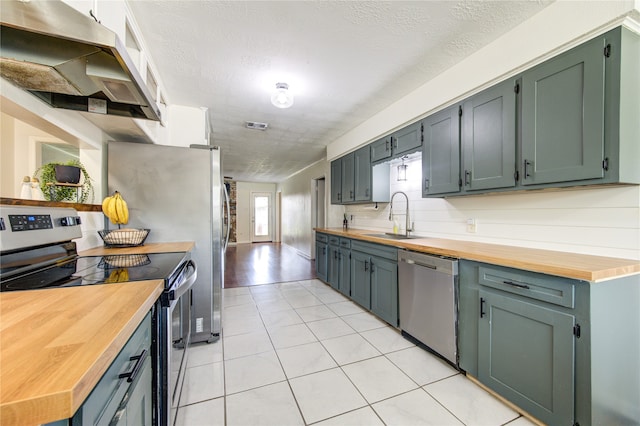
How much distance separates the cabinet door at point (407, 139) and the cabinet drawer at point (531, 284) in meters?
1.46

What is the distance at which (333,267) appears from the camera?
3742 mm

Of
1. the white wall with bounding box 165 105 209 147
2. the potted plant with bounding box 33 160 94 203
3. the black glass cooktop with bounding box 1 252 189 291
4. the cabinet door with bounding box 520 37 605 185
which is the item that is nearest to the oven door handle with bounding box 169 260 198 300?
the black glass cooktop with bounding box 1 252 189 291

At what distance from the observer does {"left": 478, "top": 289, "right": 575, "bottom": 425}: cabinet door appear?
1.28 metres

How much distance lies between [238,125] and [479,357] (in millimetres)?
3712

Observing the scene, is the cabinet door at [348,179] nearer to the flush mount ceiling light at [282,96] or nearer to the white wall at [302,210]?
the white wall at [302,210]

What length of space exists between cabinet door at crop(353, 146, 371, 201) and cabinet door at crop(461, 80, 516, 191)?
1.46 m

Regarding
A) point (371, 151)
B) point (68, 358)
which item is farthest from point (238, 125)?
point (68, 358)

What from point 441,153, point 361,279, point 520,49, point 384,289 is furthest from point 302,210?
point 520,49

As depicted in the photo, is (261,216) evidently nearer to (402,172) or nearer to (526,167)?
(402,172)

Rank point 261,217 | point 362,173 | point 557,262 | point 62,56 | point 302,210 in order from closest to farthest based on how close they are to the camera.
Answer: point 62,56, point 557,262, point 362,173, point 302,210, point 261,217

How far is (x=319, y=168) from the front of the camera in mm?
6145

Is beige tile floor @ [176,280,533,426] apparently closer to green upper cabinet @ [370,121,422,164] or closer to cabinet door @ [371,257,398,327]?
cabinet door @ [371,257,398,327]

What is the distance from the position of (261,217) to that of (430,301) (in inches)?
332

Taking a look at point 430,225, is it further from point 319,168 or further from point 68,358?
point 319,168
